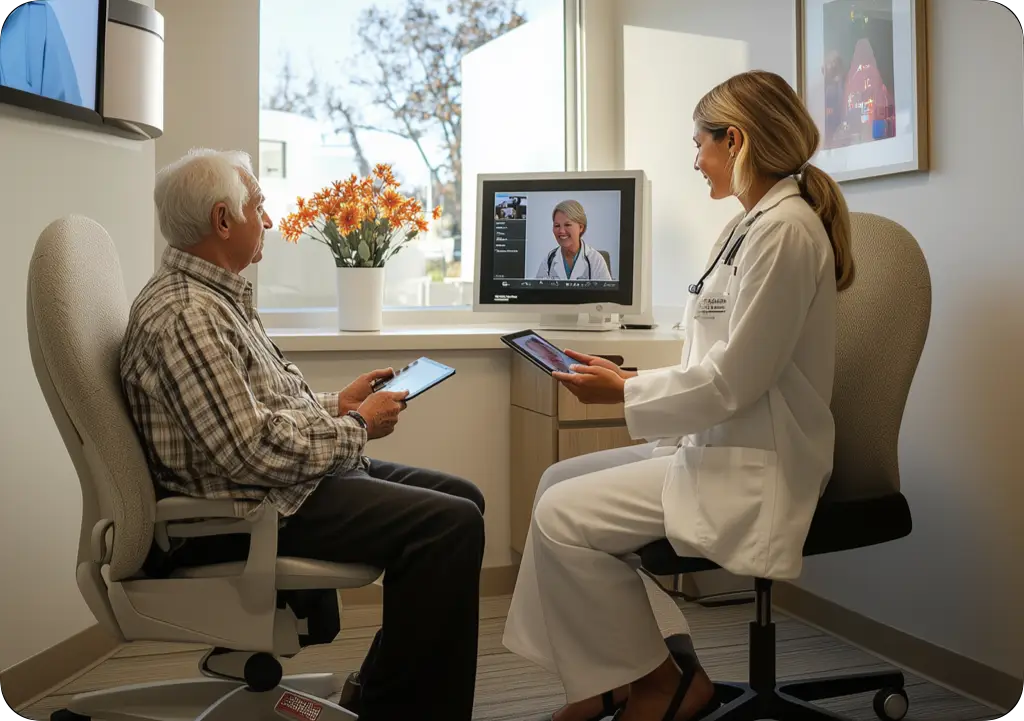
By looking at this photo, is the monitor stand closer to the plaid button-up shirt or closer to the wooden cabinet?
the wooden cabinet

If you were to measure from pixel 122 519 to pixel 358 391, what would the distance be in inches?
27.9

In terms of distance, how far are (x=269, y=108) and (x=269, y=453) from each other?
2.16 meters

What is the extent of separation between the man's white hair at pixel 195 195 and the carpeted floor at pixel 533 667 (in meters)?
1.17

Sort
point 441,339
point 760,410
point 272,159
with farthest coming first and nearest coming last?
1. point 272,159
2. point 441,339
3. point 760,410

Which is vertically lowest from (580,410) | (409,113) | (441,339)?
(580,410)

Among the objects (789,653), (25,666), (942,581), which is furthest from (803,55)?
(25,666)

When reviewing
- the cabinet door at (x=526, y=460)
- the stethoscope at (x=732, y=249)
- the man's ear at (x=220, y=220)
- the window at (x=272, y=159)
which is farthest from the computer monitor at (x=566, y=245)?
the man's ear at (x=220, y=220)

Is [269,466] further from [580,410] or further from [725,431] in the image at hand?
[580,410]

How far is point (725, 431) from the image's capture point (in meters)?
1.76

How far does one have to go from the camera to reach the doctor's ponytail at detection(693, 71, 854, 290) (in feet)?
5.91

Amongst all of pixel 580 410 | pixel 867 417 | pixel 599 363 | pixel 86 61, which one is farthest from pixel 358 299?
pixel 867 417

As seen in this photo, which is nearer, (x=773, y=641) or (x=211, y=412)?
(x=211, y=412)

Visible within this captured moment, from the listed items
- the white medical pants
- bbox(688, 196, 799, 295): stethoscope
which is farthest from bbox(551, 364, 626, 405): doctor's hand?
bbox(688, 196, 799, 295): stethoscope

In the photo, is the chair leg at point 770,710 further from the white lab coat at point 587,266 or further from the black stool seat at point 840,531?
the white lab coat at point 587,266
